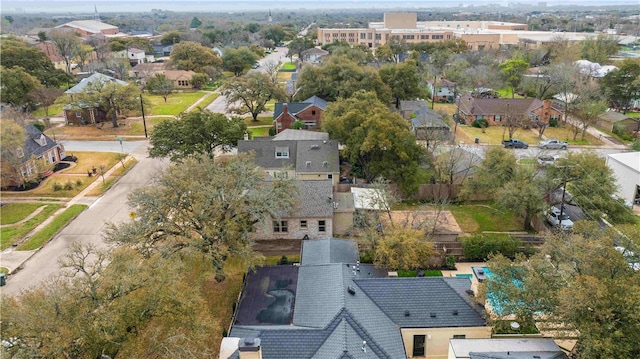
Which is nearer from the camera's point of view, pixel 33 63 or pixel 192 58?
pixel 33 63

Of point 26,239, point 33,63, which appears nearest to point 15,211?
point 26,239

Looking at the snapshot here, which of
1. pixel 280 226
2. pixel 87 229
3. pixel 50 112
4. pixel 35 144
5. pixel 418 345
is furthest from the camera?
pixel 50 112

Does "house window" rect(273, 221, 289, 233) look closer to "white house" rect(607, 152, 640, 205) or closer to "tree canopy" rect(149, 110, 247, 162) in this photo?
"tree canopy" rect(149, 110, 247, 162)

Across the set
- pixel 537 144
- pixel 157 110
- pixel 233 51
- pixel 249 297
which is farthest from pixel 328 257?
pixel 233 51

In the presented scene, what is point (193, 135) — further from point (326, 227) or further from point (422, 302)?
point (422, 302)

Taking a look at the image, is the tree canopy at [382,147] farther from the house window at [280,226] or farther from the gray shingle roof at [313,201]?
the house window at [280,226]

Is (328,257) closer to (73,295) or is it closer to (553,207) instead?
(73,295)
